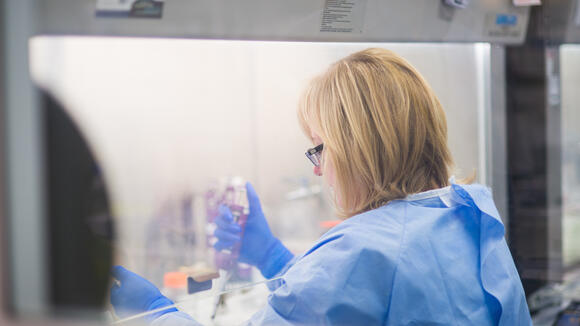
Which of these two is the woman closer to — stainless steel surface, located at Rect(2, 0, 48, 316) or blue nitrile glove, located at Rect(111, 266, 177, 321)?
blue nitrile glove, located at Rect(111, 266, 177, 321)

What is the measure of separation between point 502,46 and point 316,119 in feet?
3.33

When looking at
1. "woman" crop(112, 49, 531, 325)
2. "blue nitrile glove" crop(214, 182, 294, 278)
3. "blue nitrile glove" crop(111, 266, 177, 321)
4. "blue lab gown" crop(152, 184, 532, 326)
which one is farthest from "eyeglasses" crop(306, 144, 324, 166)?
"blue nitrile glove" crop(111, 266, 177, 321)

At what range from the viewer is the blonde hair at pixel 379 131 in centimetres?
104

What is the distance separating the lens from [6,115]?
675mm

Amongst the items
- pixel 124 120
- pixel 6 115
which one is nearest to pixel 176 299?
pixel 124 120

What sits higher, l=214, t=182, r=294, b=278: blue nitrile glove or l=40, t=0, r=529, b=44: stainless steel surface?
l=40, t=0, r=529, b=44: stainless steel surface

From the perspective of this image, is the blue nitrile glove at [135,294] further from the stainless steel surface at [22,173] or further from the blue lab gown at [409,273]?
the stainless steel surface at [22,173]

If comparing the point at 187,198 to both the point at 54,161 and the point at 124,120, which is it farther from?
the point at 54,161

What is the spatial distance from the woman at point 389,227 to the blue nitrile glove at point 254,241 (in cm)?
32

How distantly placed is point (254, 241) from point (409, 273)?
0.62 meters

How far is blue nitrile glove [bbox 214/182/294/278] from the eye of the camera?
140 cm

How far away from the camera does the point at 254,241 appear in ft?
4.64

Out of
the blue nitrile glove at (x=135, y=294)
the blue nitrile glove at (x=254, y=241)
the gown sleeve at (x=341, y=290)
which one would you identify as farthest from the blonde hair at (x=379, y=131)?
the blue nitrile glove at (x=135, y=294)

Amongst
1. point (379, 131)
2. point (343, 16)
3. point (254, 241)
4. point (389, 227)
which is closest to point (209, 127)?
point (254, 241)
